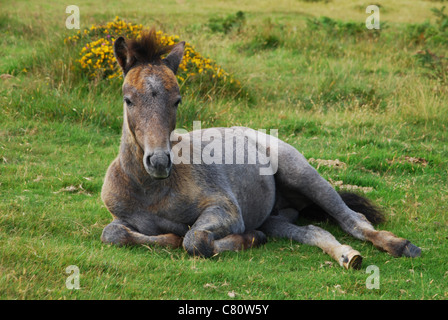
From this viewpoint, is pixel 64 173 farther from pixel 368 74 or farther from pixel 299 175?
pixel 368 74

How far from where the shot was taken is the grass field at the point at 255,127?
504 cm

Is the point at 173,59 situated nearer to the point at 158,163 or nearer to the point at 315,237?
the point at 158,163

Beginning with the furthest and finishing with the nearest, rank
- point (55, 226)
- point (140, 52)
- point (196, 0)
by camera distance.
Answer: point (196, 0)
point (55, 226)
point (140, 52)

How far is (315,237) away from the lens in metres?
6.55

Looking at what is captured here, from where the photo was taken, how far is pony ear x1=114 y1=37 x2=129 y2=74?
5708 mm

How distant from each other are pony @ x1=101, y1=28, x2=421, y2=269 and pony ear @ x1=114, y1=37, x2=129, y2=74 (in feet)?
0.03

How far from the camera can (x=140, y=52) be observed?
5.71 m

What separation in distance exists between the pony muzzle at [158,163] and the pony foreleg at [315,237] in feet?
7.11

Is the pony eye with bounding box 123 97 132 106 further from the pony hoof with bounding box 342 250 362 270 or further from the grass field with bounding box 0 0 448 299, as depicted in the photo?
the pony hoof with bounding box 342 250 362 270

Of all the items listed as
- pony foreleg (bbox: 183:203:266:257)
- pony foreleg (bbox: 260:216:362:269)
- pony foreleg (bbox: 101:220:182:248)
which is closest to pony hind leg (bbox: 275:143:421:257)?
pony foreleg (bbox: 260:216:362:269)

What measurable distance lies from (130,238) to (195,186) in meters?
0.93

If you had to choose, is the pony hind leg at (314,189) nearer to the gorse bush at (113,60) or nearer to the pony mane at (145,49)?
the pony mane at (145,49)

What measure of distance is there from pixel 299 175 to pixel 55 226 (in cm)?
315

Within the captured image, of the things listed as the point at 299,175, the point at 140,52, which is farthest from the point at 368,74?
the point at 140,52
